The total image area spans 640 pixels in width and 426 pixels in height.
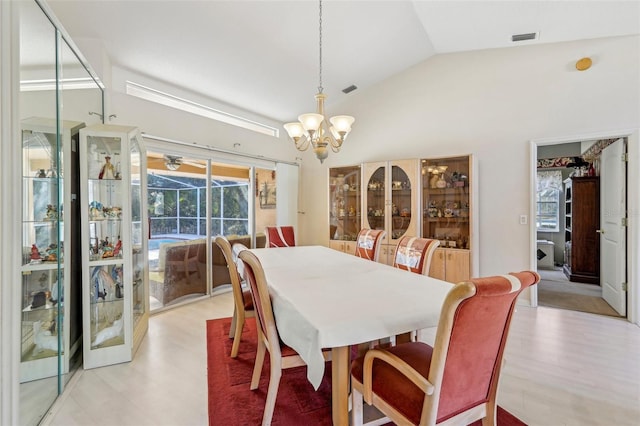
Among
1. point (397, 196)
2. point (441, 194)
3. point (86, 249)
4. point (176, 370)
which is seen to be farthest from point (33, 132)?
point (441, 194)

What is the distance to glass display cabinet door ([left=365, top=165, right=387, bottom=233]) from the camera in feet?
14.2

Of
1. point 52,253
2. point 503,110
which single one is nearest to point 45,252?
point 52,253

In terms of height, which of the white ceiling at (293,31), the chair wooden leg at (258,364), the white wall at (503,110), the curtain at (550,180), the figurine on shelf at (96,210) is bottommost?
the chair wooden leg at (258,364)

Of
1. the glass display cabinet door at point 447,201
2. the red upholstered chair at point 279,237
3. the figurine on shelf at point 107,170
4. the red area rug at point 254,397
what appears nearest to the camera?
the red area rug at point 254,397

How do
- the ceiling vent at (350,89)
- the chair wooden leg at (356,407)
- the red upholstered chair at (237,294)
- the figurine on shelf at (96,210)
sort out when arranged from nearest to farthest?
the chair wooden leg at (356,407) < the red upholstered chair at (237,294) < the figurine on shelf at (96,210) < the ceiling vent at (350,89)

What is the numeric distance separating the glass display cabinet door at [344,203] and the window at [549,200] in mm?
4632

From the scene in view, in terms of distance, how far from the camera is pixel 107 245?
2.46 meters

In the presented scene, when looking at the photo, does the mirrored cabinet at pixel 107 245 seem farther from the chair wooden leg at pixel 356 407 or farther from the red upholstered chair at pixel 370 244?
the red upholstered chair at pixel 370 244

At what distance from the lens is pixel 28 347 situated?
5.90ft

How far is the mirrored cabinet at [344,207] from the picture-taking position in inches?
183

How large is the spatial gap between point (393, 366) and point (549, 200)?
7162 mm

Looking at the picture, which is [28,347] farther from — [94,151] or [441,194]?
[441,194]

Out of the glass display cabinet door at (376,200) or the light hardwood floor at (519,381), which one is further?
the glass display cabinet door at (376,200)

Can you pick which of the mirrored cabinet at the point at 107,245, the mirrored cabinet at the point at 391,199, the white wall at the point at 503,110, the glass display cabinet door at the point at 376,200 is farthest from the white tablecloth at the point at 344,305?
the white wall at the point at 503,110
